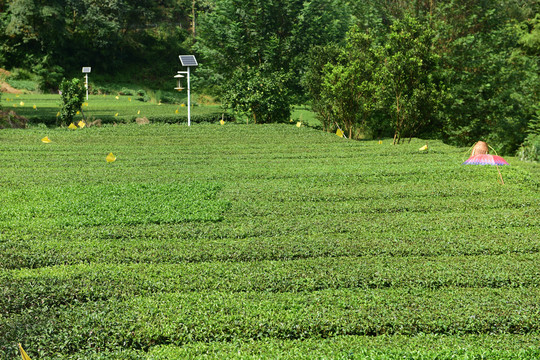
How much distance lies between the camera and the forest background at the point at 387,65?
52.6 feet

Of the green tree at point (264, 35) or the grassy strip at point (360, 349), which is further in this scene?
the green tree at point (264, 35)

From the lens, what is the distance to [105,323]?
4707 mm

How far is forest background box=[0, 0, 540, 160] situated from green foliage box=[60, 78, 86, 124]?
6450 millimetres

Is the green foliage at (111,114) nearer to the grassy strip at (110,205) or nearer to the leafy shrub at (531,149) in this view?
the grassy strip at (110,205)

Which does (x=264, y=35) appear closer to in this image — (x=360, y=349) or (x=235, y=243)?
(x=235, y=243)

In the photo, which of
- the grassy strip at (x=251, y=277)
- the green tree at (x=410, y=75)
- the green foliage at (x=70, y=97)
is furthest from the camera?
the green foliage at (x=70, y=97)

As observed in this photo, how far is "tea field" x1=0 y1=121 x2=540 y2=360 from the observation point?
4.56m

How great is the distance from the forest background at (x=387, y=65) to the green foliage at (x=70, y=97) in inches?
254

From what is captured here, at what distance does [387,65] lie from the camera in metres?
15.9

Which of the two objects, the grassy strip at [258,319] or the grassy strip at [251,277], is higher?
the grassy strip at [251,277]

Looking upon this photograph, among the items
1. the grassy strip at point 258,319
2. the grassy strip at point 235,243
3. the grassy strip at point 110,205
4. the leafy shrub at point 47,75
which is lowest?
the grassy strip at point 258,319

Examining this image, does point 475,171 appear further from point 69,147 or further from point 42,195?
point 69,147

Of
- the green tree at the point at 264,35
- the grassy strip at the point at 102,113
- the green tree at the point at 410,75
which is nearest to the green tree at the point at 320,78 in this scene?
the green tree at the point at 264,35

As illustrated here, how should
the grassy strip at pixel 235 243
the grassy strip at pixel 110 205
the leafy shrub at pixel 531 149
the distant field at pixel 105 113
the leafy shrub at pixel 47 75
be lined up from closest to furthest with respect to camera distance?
the grassy strip at pixel 235 243 → the grassy strip at pixel 110 205 → the leafy shrub at pixel 531 149 → the distant field at pixel 105 113 → the leafy shrub at pixel 47 75
